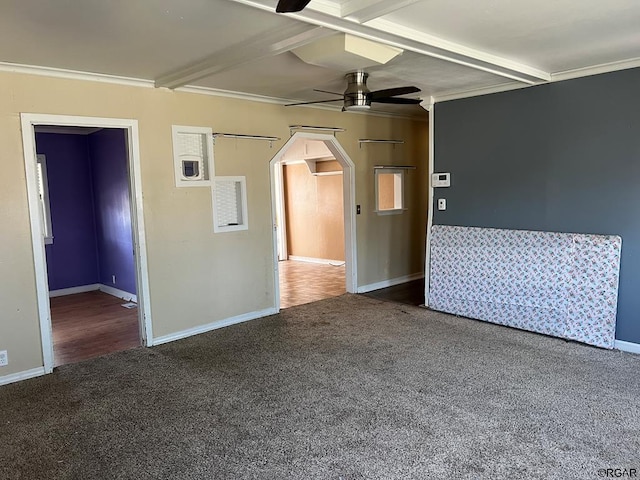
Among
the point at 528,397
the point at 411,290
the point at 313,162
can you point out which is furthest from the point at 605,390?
the point at 313,162

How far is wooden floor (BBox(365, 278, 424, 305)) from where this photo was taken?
5.60 metres

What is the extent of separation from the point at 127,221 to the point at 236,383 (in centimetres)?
344

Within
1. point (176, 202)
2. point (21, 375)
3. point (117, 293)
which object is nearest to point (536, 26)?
point (176, 202)

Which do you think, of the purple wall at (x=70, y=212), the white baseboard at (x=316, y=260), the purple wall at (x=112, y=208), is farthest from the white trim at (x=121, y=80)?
the white baseboard at (x=316, y=260)

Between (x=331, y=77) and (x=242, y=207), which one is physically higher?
(x=331, y=77)

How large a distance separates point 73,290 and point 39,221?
11.5ft

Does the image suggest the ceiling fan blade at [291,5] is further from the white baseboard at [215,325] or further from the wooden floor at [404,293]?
the wooden floor at [404,293]

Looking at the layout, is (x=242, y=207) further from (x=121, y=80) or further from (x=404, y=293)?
(x=404, y=293)

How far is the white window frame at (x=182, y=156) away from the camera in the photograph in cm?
429

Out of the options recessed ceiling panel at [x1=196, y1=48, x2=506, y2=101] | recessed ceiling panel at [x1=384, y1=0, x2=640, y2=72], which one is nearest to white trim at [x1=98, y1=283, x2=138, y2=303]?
recessed ceiling panel at [x1=196, y1=48, x2=506, y2=101]

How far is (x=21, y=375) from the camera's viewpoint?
357cm

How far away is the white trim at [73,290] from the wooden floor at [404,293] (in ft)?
13.2

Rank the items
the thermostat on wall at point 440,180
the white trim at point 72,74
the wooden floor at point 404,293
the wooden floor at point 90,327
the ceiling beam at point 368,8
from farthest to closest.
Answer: the wooden floor at point 404,293, the thermostat on wall at point 440,180, the wooden floor at point 90,327, the white trim at point 72,74, the ceiling beam at point 368,8

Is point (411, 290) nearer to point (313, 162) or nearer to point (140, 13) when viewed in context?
point (313, 162)
